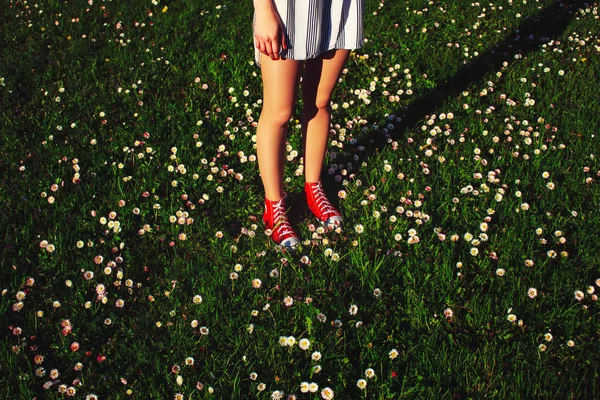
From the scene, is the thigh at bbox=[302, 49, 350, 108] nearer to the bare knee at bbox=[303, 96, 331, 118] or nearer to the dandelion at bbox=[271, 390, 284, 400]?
the bare knee at bbox=[303, 96, 331, 118]

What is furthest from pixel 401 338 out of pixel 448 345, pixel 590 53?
pixel 590 53

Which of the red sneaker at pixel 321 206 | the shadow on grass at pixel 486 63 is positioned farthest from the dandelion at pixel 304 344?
the shadow on grass at pixel 486 63

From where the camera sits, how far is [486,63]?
15.0ft

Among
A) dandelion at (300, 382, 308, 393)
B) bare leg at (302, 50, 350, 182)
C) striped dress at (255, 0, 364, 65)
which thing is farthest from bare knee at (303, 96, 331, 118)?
dandelion at (300, 382, 308, 393)

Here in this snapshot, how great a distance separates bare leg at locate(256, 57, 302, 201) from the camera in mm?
2355

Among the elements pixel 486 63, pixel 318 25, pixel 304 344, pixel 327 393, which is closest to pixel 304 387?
pixel 327 393

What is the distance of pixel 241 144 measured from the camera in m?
3.61

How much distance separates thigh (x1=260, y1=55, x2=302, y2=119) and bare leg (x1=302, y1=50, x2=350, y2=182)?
200mm

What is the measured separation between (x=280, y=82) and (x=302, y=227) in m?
0.94

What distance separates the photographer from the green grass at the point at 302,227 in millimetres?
2277

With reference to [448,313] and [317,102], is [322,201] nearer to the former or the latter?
[317,102]

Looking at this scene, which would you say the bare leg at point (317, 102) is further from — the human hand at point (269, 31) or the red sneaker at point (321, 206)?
the human hand at point (269, 31)

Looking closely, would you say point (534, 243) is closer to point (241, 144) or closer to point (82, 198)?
point (241, 144)

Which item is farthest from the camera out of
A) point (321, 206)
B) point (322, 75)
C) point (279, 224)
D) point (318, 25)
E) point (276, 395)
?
point (321, 206)
